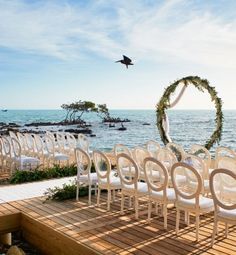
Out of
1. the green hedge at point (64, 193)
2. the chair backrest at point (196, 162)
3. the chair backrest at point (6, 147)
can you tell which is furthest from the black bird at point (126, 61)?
the chair backrest at point (196, 162)

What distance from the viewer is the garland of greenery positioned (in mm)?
9375

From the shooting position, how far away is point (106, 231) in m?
5.08

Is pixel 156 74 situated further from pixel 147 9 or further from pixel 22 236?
pixel 22 236

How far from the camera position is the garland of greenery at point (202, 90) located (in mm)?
9375

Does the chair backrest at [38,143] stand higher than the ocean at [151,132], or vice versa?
the chair backrest at [38,143]

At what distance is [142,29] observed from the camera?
15.0m

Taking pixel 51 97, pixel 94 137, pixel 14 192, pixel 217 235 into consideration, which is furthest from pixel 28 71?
pixel 217 235

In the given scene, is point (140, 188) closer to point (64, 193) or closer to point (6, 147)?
point (64, 193)

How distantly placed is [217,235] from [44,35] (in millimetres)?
15774

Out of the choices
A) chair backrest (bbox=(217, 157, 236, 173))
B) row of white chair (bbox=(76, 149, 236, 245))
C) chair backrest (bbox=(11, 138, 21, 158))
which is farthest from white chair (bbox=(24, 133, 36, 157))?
chair backrest (bbox=(217, 157, 236, 173))

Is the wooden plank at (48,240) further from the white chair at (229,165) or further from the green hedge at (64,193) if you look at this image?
the white chair at (229,165)

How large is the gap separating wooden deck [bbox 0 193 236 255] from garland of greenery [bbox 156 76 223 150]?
3822mm

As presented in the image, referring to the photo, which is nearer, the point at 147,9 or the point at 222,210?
the point at 222,210

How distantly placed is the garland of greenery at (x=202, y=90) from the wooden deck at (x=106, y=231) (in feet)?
12.5
